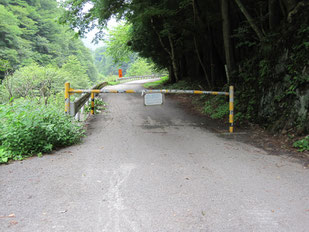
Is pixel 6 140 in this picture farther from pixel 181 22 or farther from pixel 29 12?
pixel 29 12

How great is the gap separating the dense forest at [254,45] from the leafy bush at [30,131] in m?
5.54

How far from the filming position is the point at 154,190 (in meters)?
3.56

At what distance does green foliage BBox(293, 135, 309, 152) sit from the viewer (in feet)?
18.1

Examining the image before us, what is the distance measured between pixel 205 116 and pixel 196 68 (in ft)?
35.7

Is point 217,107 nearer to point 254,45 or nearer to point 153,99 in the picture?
point 254,45

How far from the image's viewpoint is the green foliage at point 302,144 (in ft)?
18.1

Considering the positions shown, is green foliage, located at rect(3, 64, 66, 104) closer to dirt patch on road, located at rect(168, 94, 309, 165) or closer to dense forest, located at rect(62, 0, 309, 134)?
dense forest, located at rect(62, 0, 309, 134)

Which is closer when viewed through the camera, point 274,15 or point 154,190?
point 154,190

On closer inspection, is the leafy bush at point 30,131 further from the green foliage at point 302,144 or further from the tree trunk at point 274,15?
the tree trunk at point 274,15

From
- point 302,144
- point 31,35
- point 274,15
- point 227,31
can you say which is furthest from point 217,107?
point 31,35

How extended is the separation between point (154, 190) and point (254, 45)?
9.61 metres

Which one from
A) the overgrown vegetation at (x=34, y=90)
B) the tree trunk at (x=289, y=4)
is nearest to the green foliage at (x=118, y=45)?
the overgrown vegetation at (x=34, y=90)

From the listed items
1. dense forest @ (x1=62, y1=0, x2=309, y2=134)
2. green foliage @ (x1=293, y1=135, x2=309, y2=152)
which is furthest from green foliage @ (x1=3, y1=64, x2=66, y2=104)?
green foliage @ (x1=293, y1=135, x2=309, y2=152)

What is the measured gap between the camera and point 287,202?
3.24 metres
